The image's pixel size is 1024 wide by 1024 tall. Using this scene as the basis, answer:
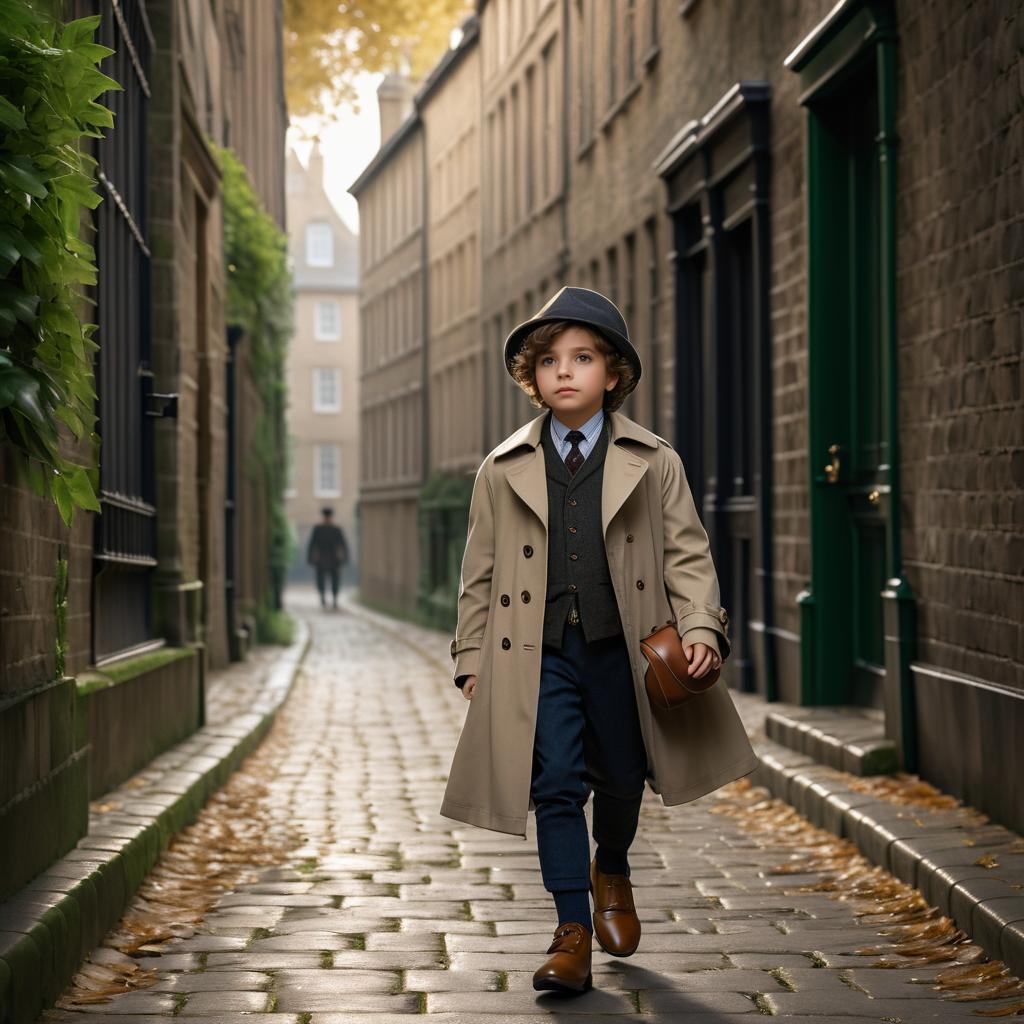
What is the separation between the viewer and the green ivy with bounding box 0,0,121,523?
189 inches

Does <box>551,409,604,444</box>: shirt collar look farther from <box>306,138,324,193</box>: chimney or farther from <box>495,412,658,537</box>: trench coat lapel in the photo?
<box>306,138,324,193</box>: chimney

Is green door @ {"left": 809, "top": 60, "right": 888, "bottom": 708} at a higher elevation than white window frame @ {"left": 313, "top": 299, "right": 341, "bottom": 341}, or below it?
below

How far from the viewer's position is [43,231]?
16.5 ft

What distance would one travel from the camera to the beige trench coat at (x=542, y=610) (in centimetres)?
535

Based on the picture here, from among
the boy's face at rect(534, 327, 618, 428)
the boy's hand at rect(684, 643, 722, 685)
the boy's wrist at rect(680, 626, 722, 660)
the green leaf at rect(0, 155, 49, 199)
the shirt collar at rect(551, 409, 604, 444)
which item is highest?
the green leaf at rect(0, 155, 49, 199)

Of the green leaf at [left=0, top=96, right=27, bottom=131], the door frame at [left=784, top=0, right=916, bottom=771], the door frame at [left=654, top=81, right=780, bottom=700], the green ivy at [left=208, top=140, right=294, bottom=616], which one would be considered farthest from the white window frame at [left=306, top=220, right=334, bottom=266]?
the green leaf at [left=0, top=96, right=27, bottom=131]

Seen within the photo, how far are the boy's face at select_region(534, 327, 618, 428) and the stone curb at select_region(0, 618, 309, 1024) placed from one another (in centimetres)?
185

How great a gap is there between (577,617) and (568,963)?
89 cm

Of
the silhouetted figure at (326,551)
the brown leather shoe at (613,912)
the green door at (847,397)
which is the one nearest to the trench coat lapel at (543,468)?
the brown leather shoe at (613,912)

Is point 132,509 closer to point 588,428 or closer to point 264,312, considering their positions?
point 588,428

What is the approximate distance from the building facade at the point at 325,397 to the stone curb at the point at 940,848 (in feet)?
202

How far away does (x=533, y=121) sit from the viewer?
27062 mm

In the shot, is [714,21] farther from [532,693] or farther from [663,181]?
[532,693]

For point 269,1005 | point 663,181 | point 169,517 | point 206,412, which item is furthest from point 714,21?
point 269,1005
